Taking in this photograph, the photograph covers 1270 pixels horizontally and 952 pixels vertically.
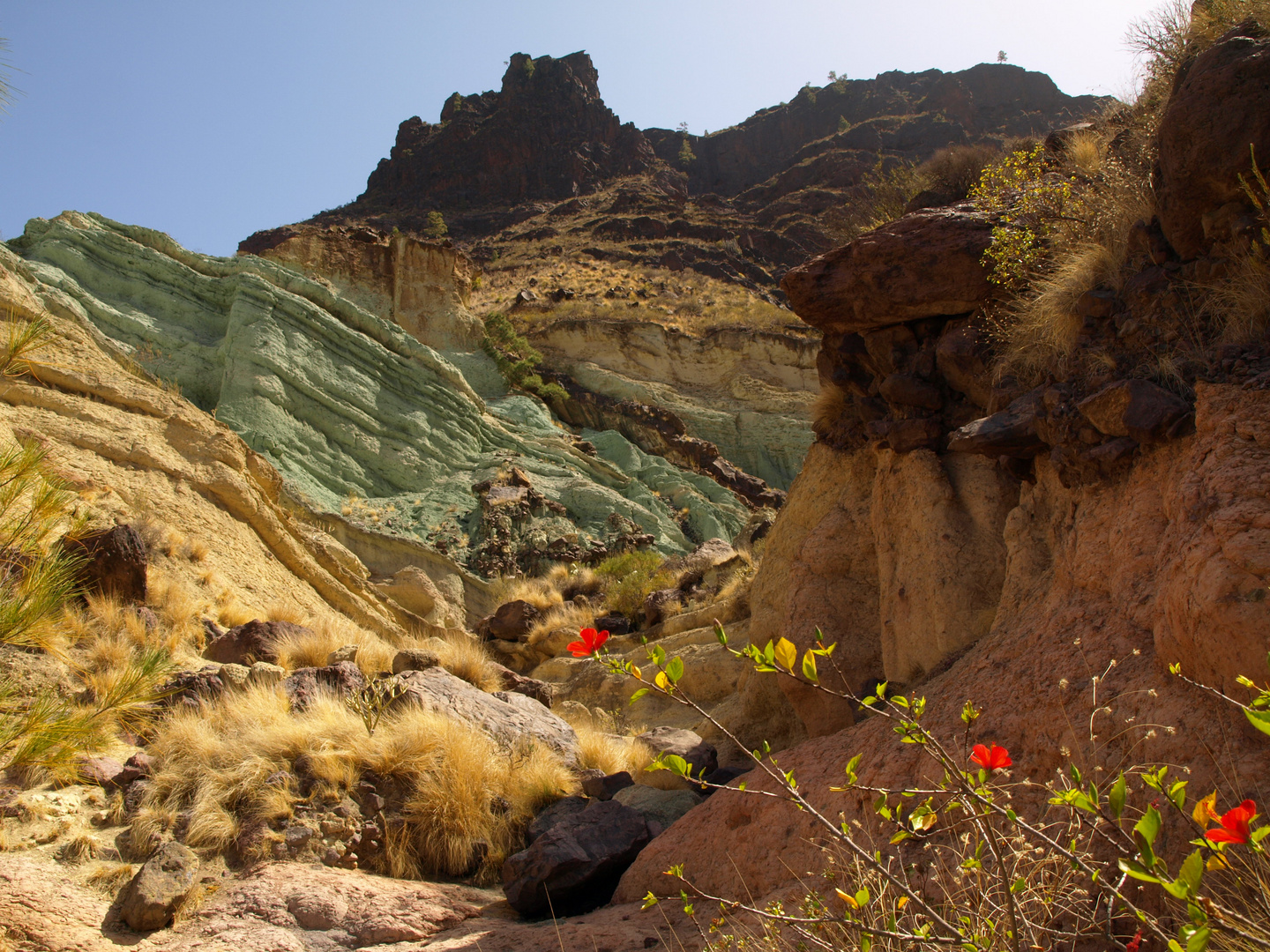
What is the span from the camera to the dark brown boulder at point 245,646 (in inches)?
271

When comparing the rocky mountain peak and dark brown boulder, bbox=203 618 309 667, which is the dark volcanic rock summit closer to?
the rocky mountain peak

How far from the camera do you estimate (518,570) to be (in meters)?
14.8

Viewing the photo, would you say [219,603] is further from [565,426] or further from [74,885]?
[565,426]

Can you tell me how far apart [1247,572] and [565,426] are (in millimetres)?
20990

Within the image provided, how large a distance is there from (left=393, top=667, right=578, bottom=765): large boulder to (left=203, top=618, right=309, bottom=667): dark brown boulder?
1.87 meters

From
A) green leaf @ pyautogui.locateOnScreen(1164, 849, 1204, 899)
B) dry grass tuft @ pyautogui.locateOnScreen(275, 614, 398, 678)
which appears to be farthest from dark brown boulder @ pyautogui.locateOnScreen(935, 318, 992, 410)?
dry grass tuft @ pyautogui.locateOnScreen(275, 614, 398, 678)

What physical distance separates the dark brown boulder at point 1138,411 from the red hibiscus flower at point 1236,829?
7.70 feet

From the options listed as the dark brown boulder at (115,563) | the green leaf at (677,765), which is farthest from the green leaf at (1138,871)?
the dark brown boulder at (115,563)

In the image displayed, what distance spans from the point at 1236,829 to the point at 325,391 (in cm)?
1568

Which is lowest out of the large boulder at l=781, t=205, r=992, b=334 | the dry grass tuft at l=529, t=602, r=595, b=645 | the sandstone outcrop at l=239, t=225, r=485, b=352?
the dry grass tuft at l=529, t=602, r=595, b=645

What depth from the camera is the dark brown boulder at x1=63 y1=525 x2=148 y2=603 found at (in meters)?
6.75

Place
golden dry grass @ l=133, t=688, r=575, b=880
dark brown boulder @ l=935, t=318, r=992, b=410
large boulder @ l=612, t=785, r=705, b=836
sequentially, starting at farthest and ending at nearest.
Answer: dark brown boulder @ l=935, t=318, r=992, b=410 → large boulder @ l=612, t=785, r=705, b=836 → golden dry grass @ l=133, t=688, r=575, b=880

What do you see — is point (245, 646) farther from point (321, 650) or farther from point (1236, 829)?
point (1236, 829)

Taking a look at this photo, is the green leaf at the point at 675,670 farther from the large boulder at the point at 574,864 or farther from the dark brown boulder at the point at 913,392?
the dark brown boulder at the point at 913,392
